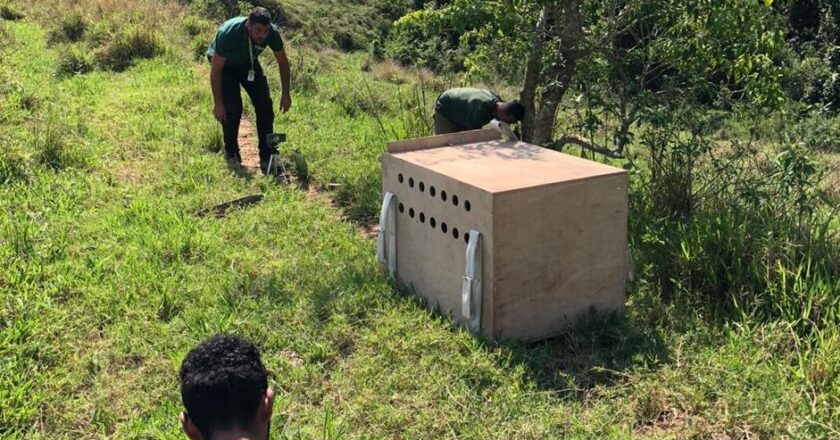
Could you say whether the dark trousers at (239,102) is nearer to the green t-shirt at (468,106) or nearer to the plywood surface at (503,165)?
the green t-shirt at (468,106)

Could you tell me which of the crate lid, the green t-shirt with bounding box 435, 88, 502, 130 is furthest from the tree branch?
the crate lid

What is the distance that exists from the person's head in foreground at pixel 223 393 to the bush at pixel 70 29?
1169 cm

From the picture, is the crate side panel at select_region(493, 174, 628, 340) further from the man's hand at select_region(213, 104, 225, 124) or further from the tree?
the man's hand at select_region(213, 104, 225, 124)

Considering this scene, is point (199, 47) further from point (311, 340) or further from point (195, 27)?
point (311, 340)

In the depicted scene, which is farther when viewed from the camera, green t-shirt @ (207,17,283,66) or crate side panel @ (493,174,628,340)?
green t-shirt @ (207,17,283,66)

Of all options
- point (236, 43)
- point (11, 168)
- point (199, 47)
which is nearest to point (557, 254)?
point (236, 43)

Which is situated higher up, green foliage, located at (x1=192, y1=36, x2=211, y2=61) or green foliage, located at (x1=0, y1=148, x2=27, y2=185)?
green foliage, located at (x1=192, y1=36, x2=211, y2=61)

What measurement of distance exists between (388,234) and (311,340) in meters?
0.83

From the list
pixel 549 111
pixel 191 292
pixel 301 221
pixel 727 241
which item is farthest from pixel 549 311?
pixel 549 111

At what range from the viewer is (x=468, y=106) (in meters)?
5.84

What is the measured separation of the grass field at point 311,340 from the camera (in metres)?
3.01

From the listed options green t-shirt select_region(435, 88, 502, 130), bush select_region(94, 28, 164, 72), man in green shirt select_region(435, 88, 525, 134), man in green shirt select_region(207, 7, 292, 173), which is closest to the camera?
man in green shirt select_region(435, 88, 525, 134)

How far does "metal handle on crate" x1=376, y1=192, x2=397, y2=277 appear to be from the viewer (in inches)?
163

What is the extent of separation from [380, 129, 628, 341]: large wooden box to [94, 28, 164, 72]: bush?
798 centimetres
